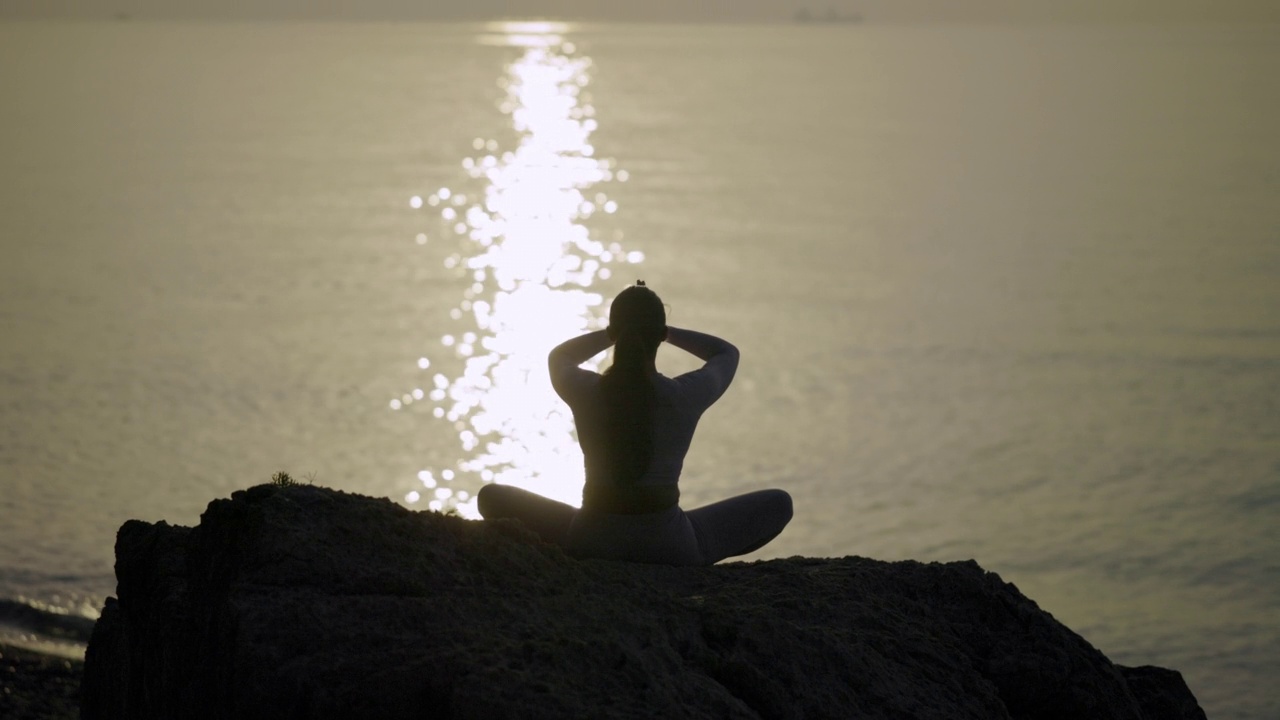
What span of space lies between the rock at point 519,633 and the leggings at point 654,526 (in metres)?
0.12

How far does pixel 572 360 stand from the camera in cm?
607

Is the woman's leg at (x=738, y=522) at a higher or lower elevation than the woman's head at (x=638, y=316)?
lower

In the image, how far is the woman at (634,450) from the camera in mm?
5645

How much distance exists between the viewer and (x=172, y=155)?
165 feet

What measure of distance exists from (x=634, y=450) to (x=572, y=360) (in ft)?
1.90

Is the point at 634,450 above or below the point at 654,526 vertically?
above

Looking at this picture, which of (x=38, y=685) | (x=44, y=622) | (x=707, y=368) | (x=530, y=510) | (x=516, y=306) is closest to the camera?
(x=707, y=368)

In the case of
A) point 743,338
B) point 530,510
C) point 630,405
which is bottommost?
point 530,510

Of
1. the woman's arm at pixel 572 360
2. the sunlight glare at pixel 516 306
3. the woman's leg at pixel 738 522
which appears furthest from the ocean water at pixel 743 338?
the woman's arm at pixel 572 360

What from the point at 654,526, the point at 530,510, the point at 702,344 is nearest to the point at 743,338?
the point at 702,344

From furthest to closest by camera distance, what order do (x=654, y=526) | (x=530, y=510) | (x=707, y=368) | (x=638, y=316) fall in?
(x=530, y=510) → (x=707, y=368) → (x=654, y=526) → (x=638, y=316)

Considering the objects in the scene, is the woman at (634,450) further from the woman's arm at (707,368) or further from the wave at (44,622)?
the wave at (44,622)

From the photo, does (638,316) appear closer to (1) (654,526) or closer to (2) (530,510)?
(1) (654,526)

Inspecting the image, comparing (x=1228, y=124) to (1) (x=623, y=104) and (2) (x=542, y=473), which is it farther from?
(2) (x=542, y=473)
